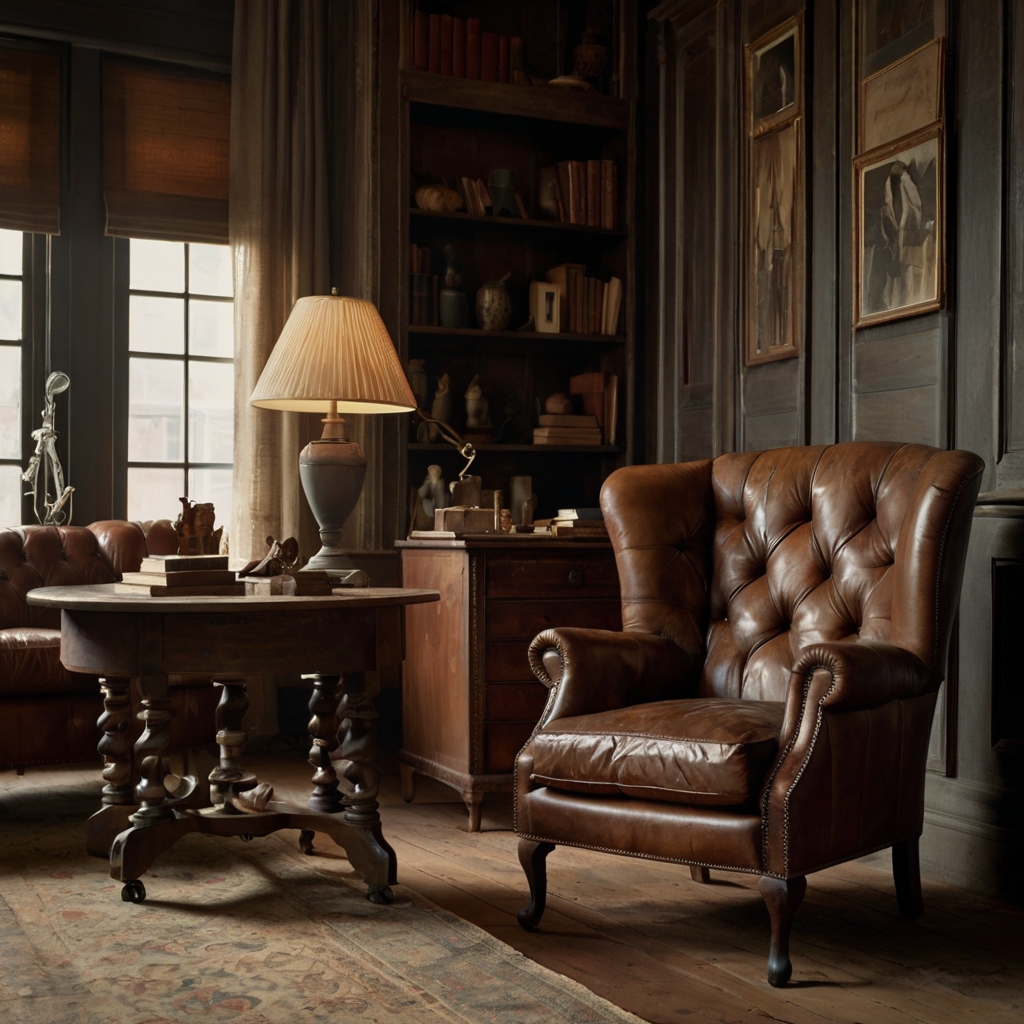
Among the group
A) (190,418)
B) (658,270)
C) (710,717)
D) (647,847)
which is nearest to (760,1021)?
(647,847)

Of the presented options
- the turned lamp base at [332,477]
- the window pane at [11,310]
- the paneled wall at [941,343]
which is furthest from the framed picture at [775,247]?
the window pane at [11,310]

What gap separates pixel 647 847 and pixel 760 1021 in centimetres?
42

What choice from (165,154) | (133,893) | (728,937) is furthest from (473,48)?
(728,937)

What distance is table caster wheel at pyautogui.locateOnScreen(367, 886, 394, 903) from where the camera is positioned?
2691 mm

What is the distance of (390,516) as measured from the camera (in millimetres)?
4414

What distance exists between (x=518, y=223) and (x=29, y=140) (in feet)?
5.88

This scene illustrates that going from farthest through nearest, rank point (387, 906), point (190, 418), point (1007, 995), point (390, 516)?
1. point (190, 418)
2. point (390, 516)
3. point (387, 906)
4. point (1007, 995)

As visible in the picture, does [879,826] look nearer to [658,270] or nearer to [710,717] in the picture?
[710,717]

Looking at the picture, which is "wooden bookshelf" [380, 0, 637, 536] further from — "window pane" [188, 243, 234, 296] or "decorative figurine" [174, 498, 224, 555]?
"decorative figurine" [174, 498, 224, 555]

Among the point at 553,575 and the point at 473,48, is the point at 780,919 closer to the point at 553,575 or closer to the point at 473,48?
the point at 553,575

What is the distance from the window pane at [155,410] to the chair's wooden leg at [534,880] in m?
2.70

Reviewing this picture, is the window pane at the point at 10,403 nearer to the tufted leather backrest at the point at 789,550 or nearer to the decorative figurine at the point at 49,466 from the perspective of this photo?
the decorative figurine at the point at 49,466

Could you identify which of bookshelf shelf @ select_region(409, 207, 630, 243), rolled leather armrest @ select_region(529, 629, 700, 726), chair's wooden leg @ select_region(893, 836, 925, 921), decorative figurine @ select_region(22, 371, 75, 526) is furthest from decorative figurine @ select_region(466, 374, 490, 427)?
chair's wooden leg @ select_region(893, 836, 925, 921)

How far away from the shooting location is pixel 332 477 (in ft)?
11.0
